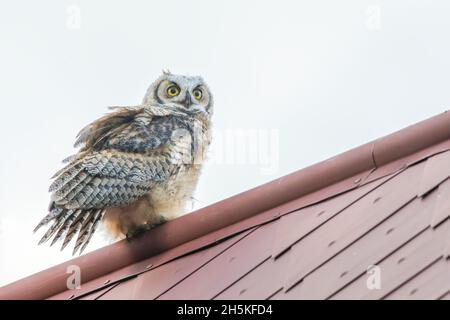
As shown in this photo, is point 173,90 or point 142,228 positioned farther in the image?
point 173,90

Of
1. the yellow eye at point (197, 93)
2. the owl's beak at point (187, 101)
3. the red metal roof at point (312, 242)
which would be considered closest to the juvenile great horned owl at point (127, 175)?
the red metal roof at point (312, 242)

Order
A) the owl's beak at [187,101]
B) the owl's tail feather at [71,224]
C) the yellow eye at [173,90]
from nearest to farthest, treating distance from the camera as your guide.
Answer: the owl's tail feather at [71,224] < the owl's beak at [187,101] < the yellow eye at [173,90]

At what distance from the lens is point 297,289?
4.72m

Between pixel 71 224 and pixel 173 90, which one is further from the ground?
pixel 173 90

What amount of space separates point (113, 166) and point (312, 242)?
6.92 feet

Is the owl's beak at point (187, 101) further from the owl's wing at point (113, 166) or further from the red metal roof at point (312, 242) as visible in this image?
the red metal roof at point (312, 242)

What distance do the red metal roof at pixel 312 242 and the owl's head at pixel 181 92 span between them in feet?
7.77

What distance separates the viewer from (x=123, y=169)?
695 cm

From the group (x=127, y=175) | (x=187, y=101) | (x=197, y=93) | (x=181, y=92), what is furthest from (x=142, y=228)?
(x=197, y=93)

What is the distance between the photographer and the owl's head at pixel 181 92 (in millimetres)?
8591

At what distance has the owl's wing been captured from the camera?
21.6 feet

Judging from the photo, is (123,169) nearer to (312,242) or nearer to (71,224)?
(71,224)
